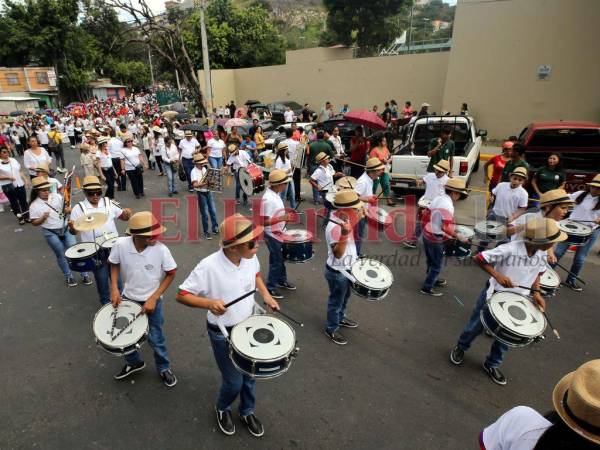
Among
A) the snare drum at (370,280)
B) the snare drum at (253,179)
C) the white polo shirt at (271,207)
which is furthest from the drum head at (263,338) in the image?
the snare drum at (253,179)

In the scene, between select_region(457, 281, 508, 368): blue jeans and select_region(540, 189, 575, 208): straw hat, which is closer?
select_region(457, 281, 508, 368): blue jeans

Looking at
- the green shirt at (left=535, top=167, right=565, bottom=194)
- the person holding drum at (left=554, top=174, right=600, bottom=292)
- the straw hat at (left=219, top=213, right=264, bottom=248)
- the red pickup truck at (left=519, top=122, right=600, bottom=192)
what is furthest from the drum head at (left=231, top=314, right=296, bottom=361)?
the red pickup truck at (left=519, top=122, right=600, bottom=192)

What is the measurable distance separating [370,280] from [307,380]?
1.36 metres

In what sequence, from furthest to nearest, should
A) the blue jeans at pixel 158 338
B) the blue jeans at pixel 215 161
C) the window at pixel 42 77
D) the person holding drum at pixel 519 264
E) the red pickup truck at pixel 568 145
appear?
the window at pixel 42 77 < the blue jeans at pixel 215 161 < the red pickup truck at pixel 568 145 < the blue jeans at pixel 158 338 < the person holding drum at pixel 519 264

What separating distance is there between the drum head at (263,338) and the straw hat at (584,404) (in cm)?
185

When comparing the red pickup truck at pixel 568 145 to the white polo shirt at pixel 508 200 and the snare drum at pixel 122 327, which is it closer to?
the white polo shirt at pixel 508 200

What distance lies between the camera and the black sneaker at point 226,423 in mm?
3535

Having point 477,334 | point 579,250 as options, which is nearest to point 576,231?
point 579,250

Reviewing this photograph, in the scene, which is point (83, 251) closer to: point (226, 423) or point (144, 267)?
point (144, 267)

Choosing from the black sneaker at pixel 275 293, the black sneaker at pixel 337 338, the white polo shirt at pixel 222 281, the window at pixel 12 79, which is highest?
the window at pixel 12 79

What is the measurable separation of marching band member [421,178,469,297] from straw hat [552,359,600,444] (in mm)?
3690

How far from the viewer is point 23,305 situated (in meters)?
5.81

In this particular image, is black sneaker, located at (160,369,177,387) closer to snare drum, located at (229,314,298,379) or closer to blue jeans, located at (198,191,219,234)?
snare drum, located at (229,314,298,379)

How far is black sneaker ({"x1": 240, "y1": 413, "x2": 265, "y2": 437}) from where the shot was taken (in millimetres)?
3523
